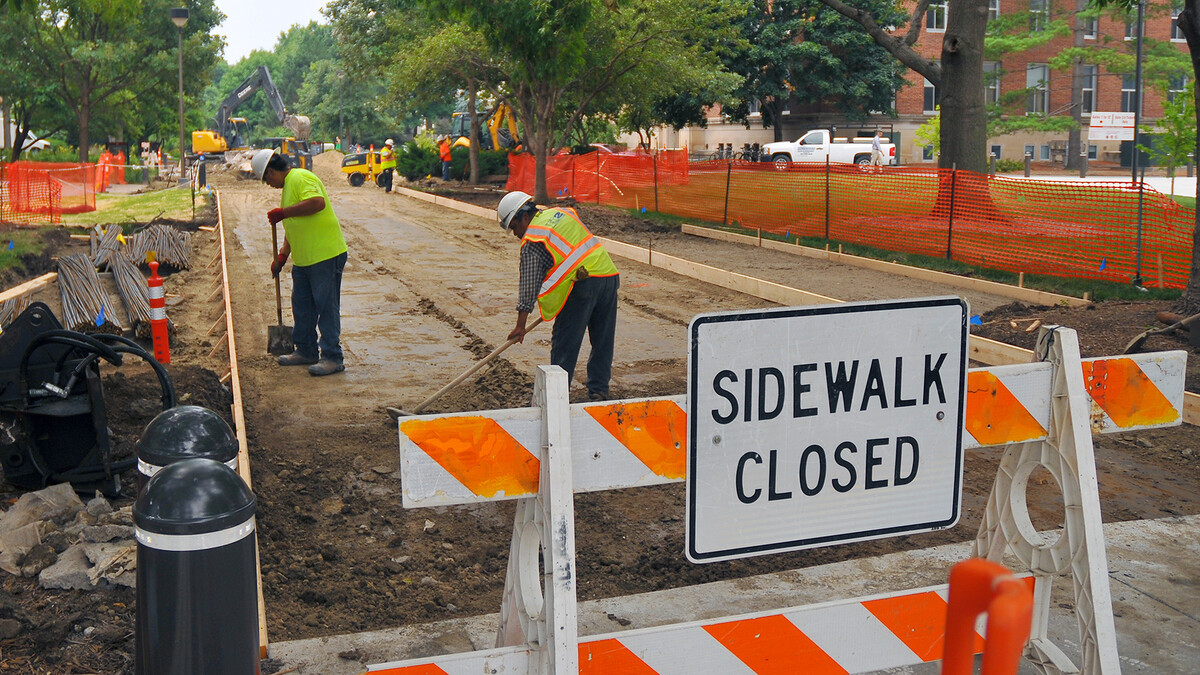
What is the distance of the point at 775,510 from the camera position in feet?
9.84

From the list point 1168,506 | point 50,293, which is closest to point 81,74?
point 50,293

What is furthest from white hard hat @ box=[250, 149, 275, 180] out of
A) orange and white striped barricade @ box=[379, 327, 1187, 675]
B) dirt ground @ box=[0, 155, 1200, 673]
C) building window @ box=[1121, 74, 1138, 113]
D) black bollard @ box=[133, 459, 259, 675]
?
building window @ box=[1121, 74, 1138, 113]

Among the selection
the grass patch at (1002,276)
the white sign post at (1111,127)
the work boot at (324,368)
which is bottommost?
the work boot at (324,368)

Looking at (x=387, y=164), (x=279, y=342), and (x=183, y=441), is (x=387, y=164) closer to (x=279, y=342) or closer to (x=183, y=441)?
(x=279, y=342)

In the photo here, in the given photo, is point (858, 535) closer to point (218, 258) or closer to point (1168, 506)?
point (1168, 506)

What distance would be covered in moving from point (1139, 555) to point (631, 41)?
22568mm

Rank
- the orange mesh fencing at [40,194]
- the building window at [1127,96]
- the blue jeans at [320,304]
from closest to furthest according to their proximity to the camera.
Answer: the blue jeans at [320,304], the orange mesh fencing at [40,194], the building window at [1127,96]

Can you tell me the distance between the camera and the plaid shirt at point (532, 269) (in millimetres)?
7059

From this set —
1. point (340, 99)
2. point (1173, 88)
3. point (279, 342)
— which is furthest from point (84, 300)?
point (340, 99)

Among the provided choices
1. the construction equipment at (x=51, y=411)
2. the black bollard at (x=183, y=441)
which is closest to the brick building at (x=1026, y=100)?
the construction equipment at (x=51, y=411)

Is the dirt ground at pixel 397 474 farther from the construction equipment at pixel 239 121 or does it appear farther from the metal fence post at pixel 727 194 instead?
the construction equipment at pixel 239 121

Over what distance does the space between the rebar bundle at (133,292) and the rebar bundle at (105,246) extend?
31 cm

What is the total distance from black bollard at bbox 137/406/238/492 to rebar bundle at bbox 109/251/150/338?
739 cm

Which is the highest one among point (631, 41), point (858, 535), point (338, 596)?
point (631, 41)
